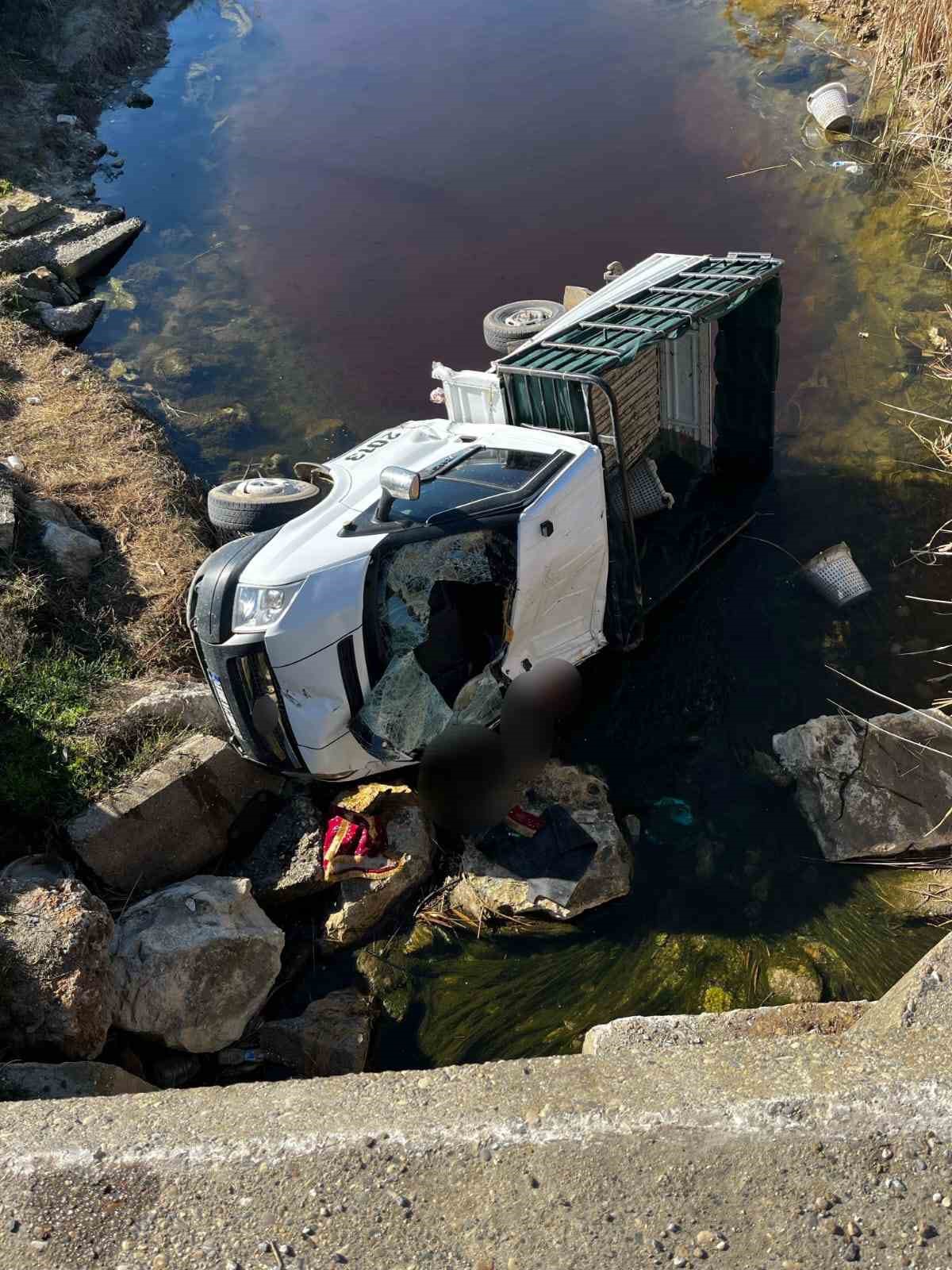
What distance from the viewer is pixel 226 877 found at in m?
5.22

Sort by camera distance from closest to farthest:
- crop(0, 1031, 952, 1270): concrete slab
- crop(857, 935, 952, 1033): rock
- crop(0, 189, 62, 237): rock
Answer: crop(0, 1031, 952, 1270): concrete slab < crop(857, 935, 952, 1033): rock < crop(0, 189, 62, 237): rock

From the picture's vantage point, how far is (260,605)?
16.4ft

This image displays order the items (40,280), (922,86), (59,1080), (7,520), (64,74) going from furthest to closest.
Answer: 1. (64,74)
2. (40,280)
3. (922,86)
4. (7,520)
5. (59,1080)

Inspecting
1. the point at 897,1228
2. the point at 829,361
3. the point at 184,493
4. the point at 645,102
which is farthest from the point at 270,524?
the point at 645,102

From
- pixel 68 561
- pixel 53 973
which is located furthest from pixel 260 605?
pixel 68 561

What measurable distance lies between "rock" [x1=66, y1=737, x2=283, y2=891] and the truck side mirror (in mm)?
1553

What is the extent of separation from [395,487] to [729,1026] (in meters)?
3.02

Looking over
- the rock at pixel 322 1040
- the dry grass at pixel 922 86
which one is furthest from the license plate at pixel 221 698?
the dry grass at pixel 922 86

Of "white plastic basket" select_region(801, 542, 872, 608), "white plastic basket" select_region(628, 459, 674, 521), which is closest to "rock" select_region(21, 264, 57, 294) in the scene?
"white plastic basket" select_region(628, 459, 674, 521)

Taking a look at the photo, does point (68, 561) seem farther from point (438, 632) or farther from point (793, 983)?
point (793, 983)

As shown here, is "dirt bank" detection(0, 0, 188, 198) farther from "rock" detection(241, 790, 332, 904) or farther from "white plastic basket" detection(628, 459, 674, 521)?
"rock" detection(241, 790, 332, 904)

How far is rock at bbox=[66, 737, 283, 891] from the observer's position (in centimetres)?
511

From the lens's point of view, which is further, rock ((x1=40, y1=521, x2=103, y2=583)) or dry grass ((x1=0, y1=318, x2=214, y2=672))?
rock ((x1=40, y1=521, x2=103, y2=583))

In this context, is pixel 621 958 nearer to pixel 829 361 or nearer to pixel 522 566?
pixel 522 566
